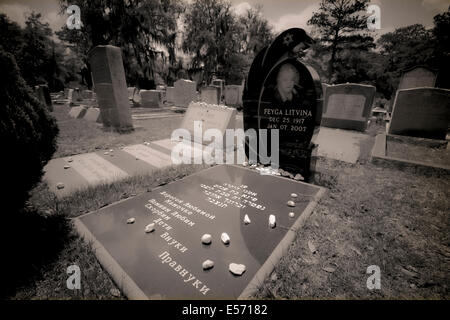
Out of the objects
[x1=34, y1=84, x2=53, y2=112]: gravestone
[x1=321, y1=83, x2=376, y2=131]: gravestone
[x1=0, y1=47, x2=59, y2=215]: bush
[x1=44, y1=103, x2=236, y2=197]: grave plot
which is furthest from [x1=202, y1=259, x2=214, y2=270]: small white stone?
[x1=34, y1=84, x2=53, y2=112]: gravestone

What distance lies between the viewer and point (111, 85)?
21.0 feet

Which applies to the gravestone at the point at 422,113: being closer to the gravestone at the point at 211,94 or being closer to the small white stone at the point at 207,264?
the small white stone at the point at 207,264

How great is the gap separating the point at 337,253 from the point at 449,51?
40.4 m

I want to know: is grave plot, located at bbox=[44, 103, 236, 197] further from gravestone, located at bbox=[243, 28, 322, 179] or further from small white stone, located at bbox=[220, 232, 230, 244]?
small white stone, located at bbox=[220, 232, 230, 244]

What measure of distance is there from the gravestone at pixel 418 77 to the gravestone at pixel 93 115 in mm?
15460

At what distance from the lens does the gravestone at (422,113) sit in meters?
5.78

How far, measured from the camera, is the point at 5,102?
183 cm

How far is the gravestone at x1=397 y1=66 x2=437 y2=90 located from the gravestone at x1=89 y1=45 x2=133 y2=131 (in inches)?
555

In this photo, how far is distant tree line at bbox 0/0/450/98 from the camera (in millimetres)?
18922

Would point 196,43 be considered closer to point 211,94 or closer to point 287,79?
point 211,94

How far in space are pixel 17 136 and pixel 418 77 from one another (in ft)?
51.8

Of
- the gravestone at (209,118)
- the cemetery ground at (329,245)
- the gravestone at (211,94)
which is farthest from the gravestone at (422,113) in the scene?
the gravestone at (211,94)

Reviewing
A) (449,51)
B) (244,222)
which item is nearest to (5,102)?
(244,222)
